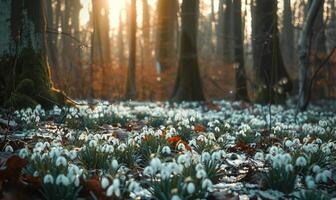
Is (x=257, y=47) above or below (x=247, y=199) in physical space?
above

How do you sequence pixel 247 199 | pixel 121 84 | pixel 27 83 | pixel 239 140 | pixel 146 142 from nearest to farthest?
pixel 247 199
pixel 146 142
pixel 239 140
pixel 27 83
pixel 121 84

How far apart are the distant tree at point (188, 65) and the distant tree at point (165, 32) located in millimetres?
5873

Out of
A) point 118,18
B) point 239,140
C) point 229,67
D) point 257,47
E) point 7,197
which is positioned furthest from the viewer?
point 118,18

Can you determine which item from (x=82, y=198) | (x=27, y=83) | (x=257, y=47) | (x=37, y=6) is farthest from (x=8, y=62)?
(x=257, y=47)

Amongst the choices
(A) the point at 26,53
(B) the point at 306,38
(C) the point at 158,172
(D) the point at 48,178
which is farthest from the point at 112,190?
(B) the point at 306,38

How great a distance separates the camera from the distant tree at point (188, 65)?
1611cm

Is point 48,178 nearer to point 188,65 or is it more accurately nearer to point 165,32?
point 188,65

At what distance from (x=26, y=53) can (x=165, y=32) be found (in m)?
14.2

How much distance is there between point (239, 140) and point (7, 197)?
3999 millimetres

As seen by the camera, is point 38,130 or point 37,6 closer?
point 38,130

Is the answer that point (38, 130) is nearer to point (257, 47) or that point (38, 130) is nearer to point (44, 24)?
point (44, 24)

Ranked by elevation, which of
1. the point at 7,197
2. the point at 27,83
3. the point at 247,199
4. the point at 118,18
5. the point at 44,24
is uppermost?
the point at 118,18

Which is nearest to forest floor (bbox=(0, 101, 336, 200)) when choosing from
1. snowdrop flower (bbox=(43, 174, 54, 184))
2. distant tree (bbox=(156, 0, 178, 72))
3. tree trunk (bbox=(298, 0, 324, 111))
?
snowdrop flower (bbox=(43, 174, 54, 184))

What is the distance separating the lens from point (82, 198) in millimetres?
3318
